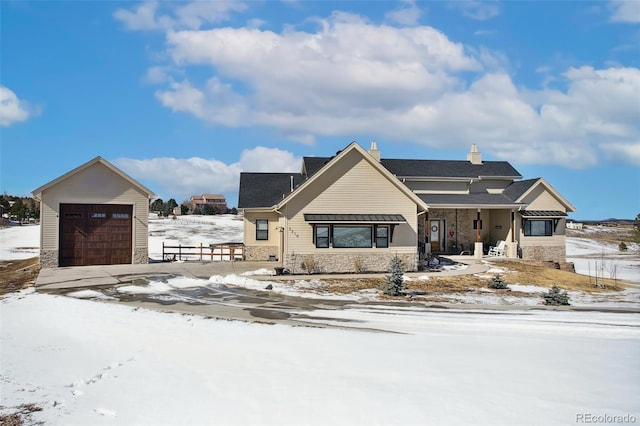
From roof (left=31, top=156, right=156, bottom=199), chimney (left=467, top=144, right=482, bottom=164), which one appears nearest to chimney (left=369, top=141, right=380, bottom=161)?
chimney (left=467, top=144, right=482, bottom=164)

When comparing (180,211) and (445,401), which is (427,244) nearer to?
(445,401)

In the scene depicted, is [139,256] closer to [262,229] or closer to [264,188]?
[262,229]

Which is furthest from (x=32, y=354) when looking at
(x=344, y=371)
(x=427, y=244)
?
(x=427, y=244)

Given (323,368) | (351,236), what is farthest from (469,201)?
(323,368)

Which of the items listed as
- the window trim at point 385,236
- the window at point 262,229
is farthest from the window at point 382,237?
the window at point 262,229

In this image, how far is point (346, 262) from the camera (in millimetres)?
24828

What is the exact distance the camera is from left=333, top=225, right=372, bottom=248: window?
24.8 m

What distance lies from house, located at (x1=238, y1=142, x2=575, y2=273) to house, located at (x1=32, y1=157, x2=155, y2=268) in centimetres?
674

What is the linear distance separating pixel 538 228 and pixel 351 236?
15.0 meters

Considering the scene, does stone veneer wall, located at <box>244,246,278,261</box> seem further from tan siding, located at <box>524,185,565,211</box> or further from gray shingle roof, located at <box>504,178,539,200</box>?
tan siding, located at <box>524,185,565,211</box>

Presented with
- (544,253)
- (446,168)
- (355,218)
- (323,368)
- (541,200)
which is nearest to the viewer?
(323,368)

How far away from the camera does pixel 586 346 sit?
10094 mm

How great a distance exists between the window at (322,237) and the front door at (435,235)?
10.4 metres

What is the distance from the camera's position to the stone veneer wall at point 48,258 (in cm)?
2530
